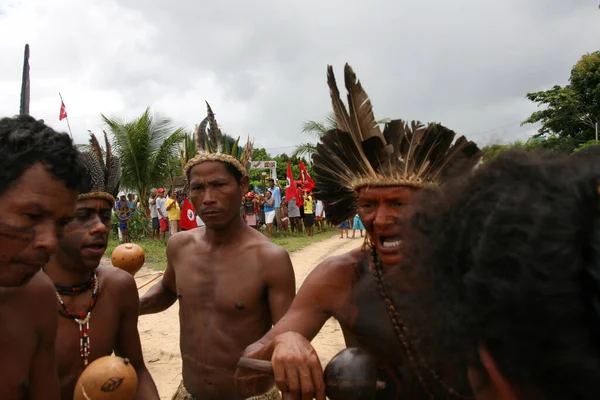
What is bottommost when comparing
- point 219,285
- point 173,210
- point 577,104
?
point 219,285

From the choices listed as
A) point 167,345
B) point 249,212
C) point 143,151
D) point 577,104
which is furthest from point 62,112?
point 577,104

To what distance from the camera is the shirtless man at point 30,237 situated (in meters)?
1.49

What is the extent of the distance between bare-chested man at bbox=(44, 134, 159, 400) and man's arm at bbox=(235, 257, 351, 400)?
0.75 meters

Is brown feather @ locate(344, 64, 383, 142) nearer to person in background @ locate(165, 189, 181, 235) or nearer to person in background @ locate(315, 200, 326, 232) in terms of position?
person in background @ locate(165, 189, 181, 235)

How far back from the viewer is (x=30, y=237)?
1.49 meters

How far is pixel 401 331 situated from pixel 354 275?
0.36 m

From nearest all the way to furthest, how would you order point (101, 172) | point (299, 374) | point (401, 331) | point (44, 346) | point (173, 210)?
point (299, 374) < point (44, 346) < point (401, 331) < point (101, 172) < point (173, 210)

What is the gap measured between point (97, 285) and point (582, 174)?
2.32m

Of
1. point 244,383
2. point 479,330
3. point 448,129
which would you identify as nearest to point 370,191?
point 448,129

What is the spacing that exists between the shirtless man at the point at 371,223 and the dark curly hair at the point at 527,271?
1037 mm

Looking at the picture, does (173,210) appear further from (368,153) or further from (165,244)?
(368,153)

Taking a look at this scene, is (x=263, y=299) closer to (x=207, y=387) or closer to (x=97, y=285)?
(x=207, y=387)

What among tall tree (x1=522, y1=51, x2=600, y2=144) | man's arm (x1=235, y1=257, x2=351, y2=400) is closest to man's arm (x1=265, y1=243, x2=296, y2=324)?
man's arm (x1=235, y1=257, x2=351, y2=400)

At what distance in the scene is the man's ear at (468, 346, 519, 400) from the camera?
0.76m
